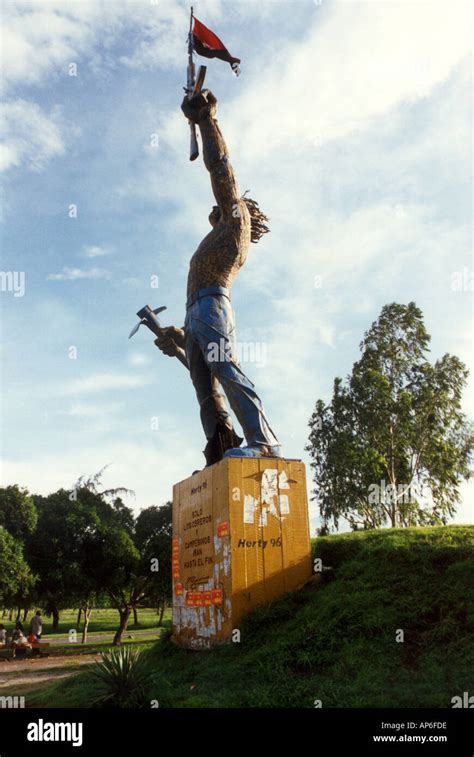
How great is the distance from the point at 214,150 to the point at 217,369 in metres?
2.75

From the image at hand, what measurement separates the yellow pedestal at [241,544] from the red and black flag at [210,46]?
547 centimetres

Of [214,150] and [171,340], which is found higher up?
[214,150]

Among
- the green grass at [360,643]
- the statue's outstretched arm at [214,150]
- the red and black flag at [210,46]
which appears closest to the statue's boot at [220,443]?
the green grass at [360,643]

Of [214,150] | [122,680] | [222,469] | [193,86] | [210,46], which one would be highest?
[210,46]

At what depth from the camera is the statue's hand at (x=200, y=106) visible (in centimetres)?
764

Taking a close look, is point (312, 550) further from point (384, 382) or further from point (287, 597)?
point (384, 382)

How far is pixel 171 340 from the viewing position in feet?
28.5

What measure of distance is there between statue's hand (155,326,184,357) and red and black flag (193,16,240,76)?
359 cm

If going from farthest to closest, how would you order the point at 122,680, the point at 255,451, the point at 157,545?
the point at 157,545 < the point at 255,451 < the point at 122,680

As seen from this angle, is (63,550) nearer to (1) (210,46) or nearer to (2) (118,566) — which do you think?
(2) (118,566)

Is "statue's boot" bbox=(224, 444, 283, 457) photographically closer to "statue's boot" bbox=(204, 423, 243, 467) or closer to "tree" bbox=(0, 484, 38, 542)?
"statue's boot" bbox=(204, 423, 243, 467)

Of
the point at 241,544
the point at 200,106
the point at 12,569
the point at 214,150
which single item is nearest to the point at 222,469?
the point at 241,544

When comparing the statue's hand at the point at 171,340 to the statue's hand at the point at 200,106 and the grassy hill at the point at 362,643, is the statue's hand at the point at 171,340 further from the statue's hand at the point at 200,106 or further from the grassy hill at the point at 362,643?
the grassy hill at the point at 362,643

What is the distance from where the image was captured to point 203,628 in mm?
6477
